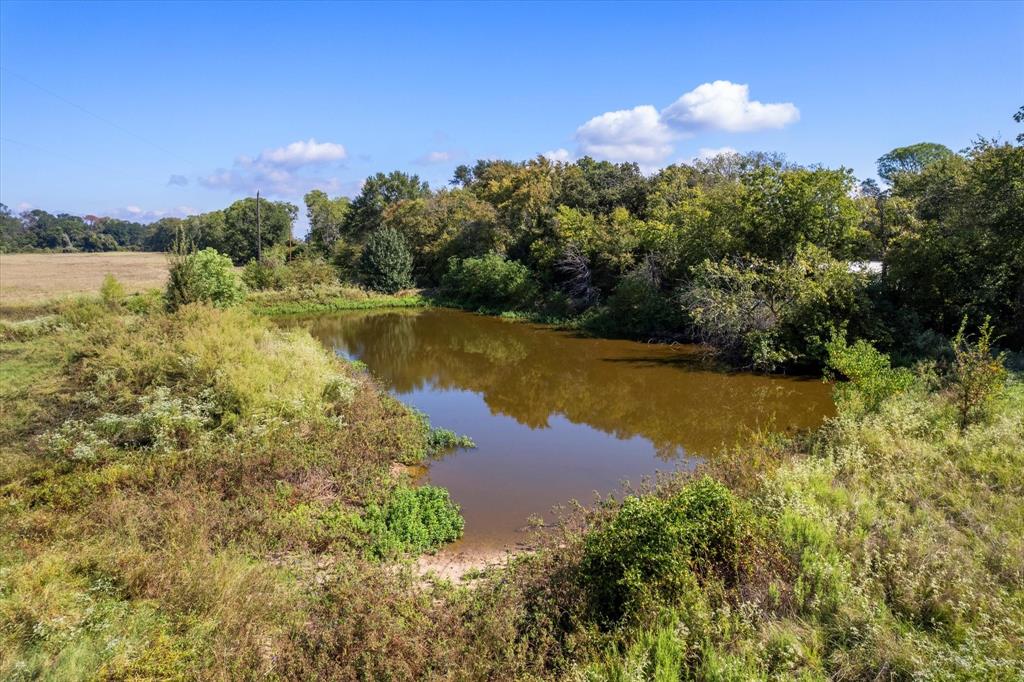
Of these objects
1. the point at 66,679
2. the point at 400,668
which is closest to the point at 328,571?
the point at 400,668

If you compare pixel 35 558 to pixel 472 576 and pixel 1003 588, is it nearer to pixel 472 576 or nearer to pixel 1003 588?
pixel 472 576

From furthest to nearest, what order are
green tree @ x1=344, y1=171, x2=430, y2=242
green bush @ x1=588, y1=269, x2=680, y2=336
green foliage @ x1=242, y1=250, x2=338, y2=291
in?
green tree @ x1=344, y1=171, x2=430, y2=242 → green foliage @ x1=242, y1=250, x2=338, y2=291 → green bush @ x1=588, y1=269, x2=680, y2=336

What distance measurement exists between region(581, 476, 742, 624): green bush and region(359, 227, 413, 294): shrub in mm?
32273

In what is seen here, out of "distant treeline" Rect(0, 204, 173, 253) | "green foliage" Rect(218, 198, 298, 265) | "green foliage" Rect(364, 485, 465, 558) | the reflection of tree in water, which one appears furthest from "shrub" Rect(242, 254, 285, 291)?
"distant treeline" Rect(0, 204, 173, 253)

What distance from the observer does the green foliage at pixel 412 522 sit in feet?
22.6

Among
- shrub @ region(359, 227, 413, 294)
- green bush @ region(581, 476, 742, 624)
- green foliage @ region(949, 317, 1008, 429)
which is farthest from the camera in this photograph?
shrub @ region(359, 227, 413, 294)

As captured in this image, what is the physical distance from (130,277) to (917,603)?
46955mm

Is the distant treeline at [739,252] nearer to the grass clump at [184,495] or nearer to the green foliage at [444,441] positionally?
the grass clump at [184,495]

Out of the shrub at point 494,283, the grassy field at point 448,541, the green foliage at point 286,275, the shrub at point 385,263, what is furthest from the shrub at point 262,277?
the grassy field at point 448,541

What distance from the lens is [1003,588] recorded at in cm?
391

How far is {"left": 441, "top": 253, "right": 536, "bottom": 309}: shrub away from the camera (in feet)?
96.3

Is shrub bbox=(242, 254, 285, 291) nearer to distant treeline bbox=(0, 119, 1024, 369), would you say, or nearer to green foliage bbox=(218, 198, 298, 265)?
distant treeline bbox=(0, 119, 1024, 369)

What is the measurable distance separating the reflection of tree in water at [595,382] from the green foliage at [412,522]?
4531 millimetres

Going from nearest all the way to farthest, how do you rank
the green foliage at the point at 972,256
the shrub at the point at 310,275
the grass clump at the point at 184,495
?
1. the grass clump at the point at 184,495
2. the green foliage at the point at 972,256
3. the shrub at the point at 310,275
